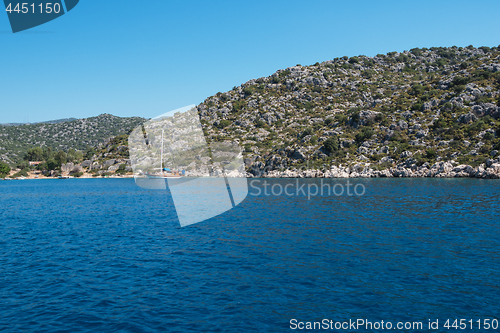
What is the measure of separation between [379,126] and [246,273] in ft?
411

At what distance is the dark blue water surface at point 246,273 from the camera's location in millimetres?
13648

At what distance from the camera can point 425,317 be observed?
13305mm

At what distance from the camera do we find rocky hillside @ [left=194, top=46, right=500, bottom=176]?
103 meters

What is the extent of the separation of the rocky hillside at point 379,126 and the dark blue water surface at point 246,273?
3000 inches

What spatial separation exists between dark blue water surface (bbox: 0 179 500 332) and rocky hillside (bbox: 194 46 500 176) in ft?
250

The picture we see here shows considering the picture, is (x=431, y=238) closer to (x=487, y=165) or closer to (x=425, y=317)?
(x=425, y=317)

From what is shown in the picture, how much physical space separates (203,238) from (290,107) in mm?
165931

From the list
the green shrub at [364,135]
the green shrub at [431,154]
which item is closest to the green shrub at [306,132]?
the green shrub at [364,135]

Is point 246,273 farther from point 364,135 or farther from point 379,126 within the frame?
point 379,126

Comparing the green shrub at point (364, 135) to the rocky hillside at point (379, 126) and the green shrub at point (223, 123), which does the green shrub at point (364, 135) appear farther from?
the green shrub at point (223, 123)

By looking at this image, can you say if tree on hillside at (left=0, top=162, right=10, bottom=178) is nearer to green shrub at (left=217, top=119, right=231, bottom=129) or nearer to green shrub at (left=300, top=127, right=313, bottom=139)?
green shrub at (left=217, top=119, right=231, bottom=129)

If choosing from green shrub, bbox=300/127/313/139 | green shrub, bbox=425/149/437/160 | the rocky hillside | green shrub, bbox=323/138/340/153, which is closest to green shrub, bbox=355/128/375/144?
the rocky hillside

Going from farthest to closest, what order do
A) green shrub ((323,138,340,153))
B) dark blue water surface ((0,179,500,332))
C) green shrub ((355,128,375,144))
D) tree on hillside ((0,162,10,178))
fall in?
tree on hillside ((0,162,10,178)) < green shrub ((323,138,340,153)) < green shrub ((355,128,375,144)) < dark blue water surface ((0,179,500,332))

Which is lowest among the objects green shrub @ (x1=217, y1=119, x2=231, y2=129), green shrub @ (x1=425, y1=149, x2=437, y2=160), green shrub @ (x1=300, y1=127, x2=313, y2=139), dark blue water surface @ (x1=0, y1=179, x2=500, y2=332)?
dark blue water surface @ (x1=0, y1=179, x2=500, y2=332)
